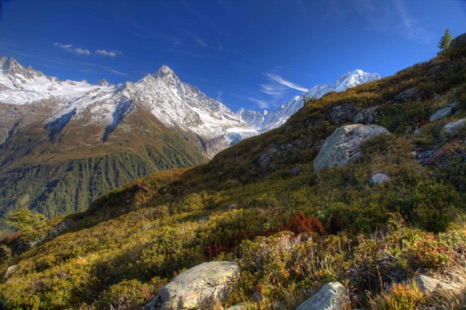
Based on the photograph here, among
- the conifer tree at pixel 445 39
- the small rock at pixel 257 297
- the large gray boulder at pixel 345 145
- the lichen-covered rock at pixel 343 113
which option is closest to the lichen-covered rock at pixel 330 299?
the small rock at pixel 257 297

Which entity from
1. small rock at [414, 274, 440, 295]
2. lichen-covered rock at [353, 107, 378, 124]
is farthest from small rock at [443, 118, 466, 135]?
small rock at [414, 274, 440, 295]

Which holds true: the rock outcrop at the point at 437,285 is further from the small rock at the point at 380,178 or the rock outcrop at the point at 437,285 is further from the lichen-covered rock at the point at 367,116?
the lichen-covered rock at the point at 367,116

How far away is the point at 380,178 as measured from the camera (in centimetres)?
1042

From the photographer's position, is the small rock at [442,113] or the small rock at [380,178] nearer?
the small rock at [380,178]

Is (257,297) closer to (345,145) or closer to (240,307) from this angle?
(240,307)

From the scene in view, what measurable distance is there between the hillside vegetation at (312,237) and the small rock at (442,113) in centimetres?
39

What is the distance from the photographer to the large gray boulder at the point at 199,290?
5.39 meters

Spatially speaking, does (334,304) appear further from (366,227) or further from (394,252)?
(366,227)

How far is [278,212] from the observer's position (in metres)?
10.7

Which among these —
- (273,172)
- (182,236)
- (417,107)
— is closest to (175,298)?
(182,236)

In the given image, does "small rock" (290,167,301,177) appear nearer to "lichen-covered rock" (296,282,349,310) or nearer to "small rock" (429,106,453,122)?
"small rock" (429,106,453,122)

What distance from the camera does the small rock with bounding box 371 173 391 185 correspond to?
10.1 meters

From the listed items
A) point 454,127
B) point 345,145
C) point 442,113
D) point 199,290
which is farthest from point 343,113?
point 199,290

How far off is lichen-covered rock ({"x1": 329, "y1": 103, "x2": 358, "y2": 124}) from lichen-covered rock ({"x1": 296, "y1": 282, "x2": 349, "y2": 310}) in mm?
22786
